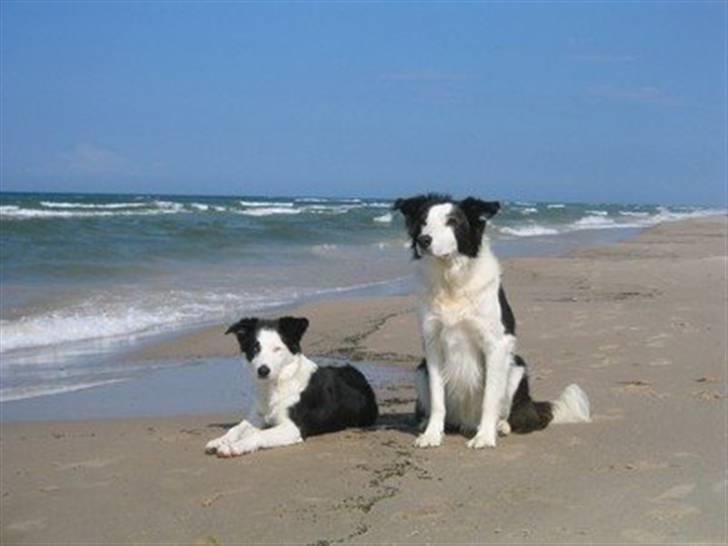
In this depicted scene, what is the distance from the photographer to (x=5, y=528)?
5.33 m

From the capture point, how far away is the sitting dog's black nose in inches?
255

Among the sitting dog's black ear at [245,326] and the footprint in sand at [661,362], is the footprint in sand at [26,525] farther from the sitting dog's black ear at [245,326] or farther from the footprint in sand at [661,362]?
the footprint in sand at [661,362]

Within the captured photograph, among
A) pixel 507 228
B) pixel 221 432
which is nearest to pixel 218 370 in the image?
pixel 221 432

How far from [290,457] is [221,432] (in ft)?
3.56

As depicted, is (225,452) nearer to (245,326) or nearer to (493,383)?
(245,326)

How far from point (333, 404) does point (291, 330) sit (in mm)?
612

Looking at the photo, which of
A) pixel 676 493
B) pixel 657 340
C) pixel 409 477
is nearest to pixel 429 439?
pixel 409 477

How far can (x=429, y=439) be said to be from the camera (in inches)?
262

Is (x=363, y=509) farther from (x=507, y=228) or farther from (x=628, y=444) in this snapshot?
(x=507, y=228)

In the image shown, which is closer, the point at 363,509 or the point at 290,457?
the point at 363,509

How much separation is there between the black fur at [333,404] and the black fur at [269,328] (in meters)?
0.32

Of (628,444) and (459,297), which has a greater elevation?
(459,297)

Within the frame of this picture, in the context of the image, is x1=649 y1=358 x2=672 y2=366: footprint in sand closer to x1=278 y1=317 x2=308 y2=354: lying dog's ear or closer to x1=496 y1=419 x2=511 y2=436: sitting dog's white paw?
x1=496 y1=419 x2=511 y2=436: sitting dog's white paw

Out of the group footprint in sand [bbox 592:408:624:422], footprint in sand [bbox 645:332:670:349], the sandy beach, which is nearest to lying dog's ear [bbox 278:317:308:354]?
the sandy beach
